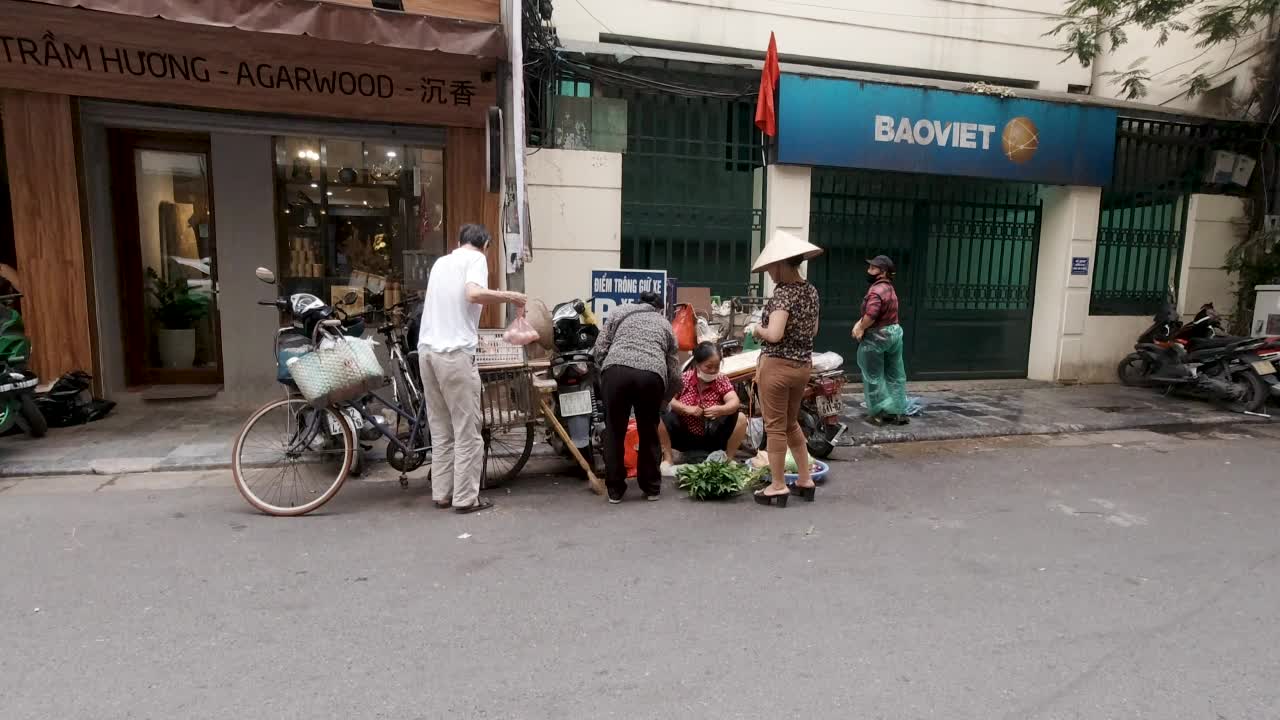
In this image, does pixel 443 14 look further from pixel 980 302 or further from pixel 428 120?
pixel 980 302

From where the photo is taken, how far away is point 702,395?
19.0 feet

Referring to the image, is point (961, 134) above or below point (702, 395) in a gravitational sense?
above

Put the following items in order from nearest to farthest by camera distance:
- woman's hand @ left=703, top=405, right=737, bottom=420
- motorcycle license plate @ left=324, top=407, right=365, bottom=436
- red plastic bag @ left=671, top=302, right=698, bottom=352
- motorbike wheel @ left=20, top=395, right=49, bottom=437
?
motorcycle license plate @ left=324, top=407, right=365, bottom=436 < woman's hand @ left=703, top=405, right=737, bottom=420 < motorbike wheel @ left=20, top=395, right=49, bottom=437 < red plastic bag @ left=671, top=302, right=698, bottom=352

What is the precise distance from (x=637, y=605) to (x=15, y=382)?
5619 millimetres

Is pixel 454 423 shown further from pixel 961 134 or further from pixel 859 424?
pixel 961 134

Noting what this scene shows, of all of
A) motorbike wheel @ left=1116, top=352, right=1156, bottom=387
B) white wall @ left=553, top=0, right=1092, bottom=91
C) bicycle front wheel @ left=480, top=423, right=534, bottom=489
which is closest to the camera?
bicycle front wheel @ left=480, top=423, right=534, bottom=489

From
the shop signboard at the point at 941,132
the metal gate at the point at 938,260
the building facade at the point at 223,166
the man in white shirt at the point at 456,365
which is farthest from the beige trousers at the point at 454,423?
the metal gate at the point at 938,260

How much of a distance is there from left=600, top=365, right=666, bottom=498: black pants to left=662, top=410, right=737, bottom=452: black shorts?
2.54 feet

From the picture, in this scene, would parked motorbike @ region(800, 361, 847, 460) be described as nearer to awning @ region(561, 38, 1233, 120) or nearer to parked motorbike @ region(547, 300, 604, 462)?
parked motorbike @ region(547, 300, 604, 462)

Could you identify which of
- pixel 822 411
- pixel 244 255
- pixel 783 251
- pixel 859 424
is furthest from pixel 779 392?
pixel 244 255

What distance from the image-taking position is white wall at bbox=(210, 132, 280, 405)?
797cm

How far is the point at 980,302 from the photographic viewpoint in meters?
10.2

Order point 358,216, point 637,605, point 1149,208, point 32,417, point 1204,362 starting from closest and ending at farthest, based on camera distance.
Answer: point 637,605, point 32,417, point 358,216, point 1204,362, point 1149,208

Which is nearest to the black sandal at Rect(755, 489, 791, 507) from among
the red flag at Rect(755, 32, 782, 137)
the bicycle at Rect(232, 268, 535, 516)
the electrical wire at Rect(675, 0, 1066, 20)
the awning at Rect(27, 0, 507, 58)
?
the bicycle at Rect(232, 268, 535, 516)
